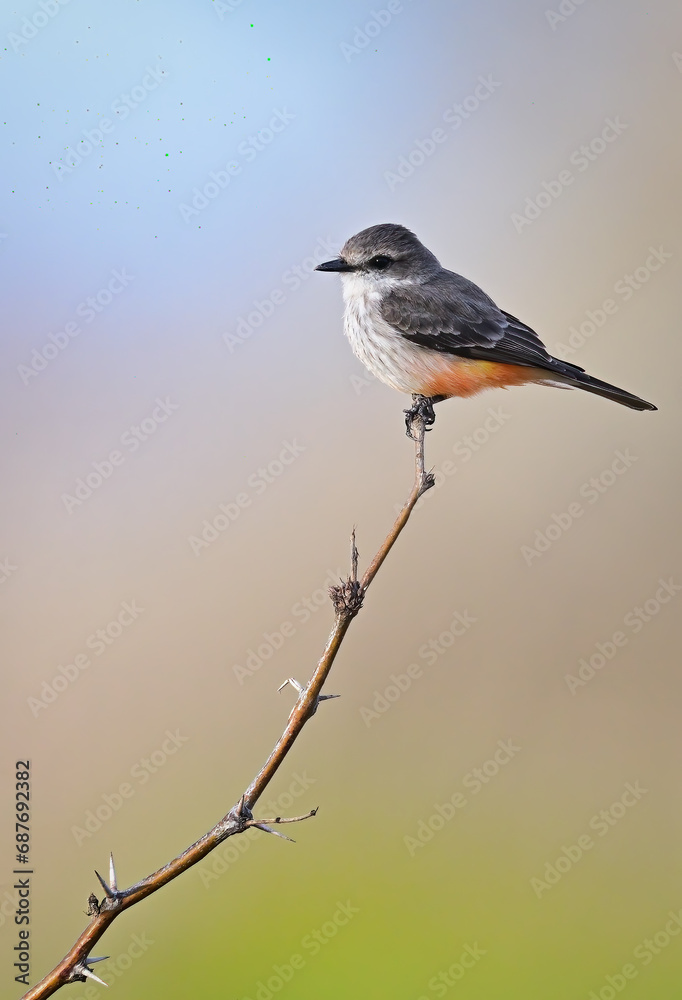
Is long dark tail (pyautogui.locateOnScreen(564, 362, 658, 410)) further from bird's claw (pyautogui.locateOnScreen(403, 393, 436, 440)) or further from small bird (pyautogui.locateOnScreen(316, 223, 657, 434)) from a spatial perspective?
bird's claw (pyautogui.locateOnScreen(403, 393, 436, 440))

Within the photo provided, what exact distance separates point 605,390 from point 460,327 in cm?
78

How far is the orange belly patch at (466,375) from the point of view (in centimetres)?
417

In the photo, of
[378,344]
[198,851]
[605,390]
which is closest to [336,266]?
[378,344]

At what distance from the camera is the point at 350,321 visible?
4449 millimetres

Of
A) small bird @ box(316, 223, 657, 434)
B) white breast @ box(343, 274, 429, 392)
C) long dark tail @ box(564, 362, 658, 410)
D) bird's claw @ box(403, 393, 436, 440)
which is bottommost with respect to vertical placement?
bird's claw @ box(403, 393, 436, 440)

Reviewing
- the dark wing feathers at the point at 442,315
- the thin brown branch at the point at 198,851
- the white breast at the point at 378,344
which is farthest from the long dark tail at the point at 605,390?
the thin brown branch at the point at 198,851

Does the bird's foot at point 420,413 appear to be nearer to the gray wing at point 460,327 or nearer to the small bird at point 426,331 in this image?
the small bird at point 426,331

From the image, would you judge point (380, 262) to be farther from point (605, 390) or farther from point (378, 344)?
point (605, 390)

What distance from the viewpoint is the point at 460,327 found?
434 centimetres

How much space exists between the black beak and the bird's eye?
0.11 metres

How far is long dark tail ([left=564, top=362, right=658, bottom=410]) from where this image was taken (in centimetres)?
394

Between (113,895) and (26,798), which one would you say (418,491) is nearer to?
(113,895)

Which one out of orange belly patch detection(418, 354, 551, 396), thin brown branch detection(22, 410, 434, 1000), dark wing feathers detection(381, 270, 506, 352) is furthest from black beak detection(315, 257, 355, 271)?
thin brown branch detection(22, 410, 434, 1000)

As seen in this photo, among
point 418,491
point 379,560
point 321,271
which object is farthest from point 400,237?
point 379,560
